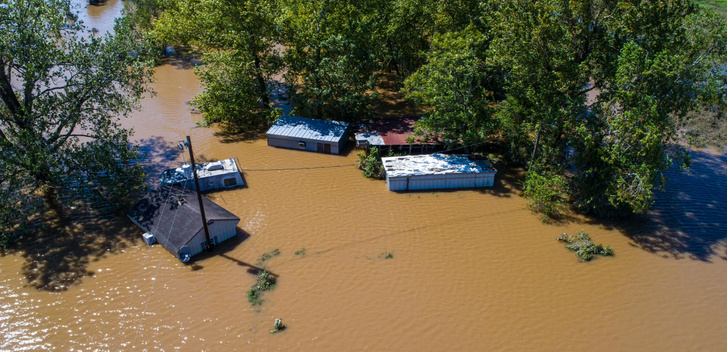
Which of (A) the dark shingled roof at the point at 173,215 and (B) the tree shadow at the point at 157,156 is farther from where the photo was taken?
(B) the tree shadow at the point at 157,156

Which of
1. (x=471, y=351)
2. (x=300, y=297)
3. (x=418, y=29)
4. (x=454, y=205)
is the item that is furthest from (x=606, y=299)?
(x=418, y=29)

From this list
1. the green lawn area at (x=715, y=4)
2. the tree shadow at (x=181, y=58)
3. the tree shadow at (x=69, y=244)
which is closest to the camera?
the tree shadow at (x=69, y=244)

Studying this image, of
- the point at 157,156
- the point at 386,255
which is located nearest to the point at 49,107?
the point at 157,156

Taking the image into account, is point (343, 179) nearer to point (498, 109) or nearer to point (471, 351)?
point (498, 109)

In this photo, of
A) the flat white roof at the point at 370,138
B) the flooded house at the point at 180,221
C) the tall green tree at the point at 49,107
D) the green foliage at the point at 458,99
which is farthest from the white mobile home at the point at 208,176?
the green foliage at the point at 458,99

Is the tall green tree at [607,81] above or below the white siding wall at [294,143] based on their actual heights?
above

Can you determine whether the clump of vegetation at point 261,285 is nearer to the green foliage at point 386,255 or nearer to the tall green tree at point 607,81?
the green foliage at point 386,255

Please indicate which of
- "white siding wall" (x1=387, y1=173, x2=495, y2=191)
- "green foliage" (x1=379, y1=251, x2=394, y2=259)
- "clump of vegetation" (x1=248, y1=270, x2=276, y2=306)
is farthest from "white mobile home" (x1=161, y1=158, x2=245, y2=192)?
"green foliage" (x1=379, y1=251, x2=394, y2=259)

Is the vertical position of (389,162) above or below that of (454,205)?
above
